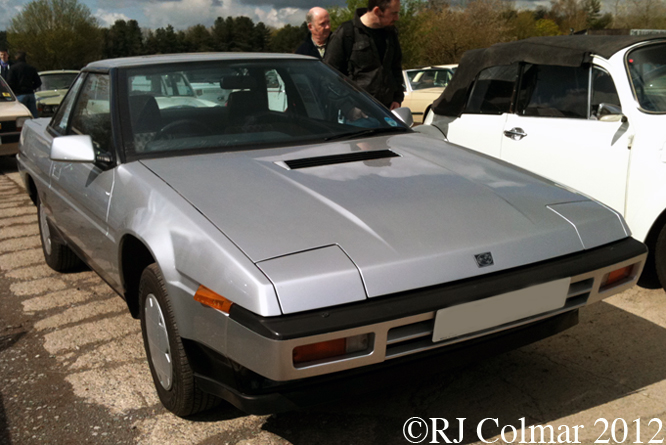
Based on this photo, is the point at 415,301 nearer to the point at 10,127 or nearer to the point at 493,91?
the point at 493,91

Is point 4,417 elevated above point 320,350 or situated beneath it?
situated beneath

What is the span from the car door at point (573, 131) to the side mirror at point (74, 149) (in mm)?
2949

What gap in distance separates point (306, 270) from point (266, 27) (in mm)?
109660

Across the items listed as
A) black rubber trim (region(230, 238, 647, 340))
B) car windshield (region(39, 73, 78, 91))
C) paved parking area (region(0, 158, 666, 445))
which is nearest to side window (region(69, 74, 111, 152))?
paved parking area (region(0, 158, 666, 445))

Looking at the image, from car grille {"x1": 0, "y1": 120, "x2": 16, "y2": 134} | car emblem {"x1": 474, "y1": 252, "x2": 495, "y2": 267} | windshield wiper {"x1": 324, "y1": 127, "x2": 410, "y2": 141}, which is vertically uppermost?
windshield wiper {"x1": 324, "y1": 127, "x2": 410, "y2": 141}

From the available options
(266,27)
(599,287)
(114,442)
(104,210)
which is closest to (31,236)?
(104,210)

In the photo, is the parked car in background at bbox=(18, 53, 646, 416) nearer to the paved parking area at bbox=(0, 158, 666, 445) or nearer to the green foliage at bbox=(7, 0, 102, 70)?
the paved parking area at bbox=(0, 158, 666, 445)

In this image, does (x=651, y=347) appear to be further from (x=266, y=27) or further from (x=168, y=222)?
(x=266, y=27)

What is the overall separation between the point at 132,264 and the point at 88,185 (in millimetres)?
603

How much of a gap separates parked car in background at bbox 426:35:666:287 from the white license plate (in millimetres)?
1797

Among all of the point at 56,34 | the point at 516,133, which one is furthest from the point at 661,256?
the point at 56,34

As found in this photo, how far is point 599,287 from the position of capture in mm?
2369

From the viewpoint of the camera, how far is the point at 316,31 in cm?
616

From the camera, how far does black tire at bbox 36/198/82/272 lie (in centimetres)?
440
